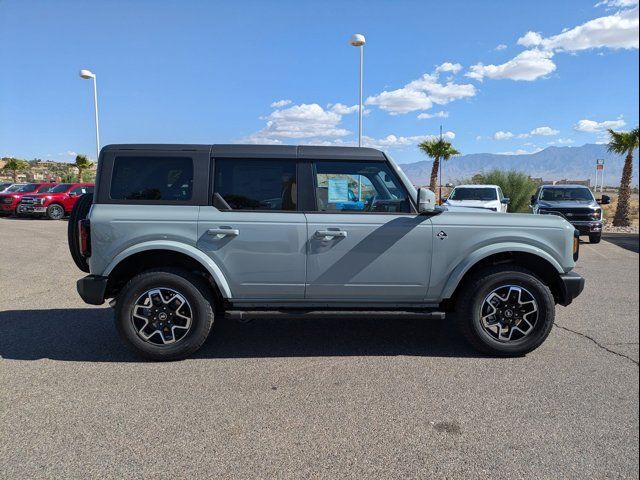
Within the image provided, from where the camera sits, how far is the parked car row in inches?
791

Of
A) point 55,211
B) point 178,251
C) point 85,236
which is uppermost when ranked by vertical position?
point 85,236

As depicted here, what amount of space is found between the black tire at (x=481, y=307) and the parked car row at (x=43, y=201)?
19.9 meters

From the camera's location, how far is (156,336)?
4.17 m

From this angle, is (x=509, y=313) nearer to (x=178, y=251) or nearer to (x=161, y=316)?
(x=178, y=251)

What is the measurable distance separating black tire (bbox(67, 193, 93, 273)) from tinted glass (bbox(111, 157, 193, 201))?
55 cm

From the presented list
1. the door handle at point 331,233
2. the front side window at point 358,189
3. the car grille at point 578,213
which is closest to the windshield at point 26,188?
the car grille at point 578,213

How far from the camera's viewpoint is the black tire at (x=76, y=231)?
4398 mm

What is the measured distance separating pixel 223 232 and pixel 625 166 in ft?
75.2

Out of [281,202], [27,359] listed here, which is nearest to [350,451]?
[281,202]

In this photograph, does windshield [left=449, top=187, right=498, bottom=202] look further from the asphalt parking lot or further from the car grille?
the asphalt parking lot

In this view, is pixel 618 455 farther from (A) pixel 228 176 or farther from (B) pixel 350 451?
(A) pixel 228 176

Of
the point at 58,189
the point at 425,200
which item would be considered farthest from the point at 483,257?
the point at 58,189

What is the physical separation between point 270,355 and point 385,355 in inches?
42.7

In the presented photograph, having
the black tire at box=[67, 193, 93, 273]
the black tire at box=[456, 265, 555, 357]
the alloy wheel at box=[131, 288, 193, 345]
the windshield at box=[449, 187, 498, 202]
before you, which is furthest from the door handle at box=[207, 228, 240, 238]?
the windshield at box=[449, 187, 498, 202]
